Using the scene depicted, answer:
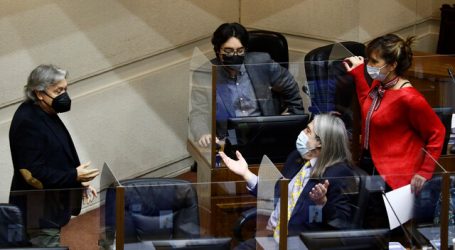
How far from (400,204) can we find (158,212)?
3.37 feet

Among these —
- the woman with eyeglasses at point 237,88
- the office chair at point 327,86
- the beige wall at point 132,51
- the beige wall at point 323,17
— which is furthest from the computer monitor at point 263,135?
the beige wall at point 323,17

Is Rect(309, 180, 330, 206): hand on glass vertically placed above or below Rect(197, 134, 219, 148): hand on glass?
above

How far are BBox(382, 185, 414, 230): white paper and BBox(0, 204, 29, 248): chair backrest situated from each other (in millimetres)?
1513

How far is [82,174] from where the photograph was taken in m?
4.93

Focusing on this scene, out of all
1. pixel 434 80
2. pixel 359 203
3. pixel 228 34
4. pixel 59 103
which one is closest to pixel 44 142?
pixel 59 103

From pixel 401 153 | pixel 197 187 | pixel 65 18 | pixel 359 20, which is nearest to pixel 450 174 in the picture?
pixel 401 153

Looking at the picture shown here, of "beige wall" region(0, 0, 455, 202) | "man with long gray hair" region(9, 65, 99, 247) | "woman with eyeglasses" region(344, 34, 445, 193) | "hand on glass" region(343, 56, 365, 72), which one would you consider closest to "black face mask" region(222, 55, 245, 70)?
"hand on glass" region(343, 56, 365, 72)

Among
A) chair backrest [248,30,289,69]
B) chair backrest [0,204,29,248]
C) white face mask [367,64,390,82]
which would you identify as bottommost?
chair backrest [0,204,29,248]

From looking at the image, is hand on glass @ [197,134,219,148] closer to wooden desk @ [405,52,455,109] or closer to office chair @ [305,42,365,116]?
office chair @ [305,42,365,116]

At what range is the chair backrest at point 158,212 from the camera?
4.10m

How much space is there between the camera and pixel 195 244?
4109 millimetres

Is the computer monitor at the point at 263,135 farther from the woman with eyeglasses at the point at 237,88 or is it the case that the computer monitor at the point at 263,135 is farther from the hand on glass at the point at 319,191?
the hand on glass at the point at 319,191

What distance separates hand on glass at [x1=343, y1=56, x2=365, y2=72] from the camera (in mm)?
5479

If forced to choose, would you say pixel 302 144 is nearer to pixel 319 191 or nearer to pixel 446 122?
pixel 319 191
